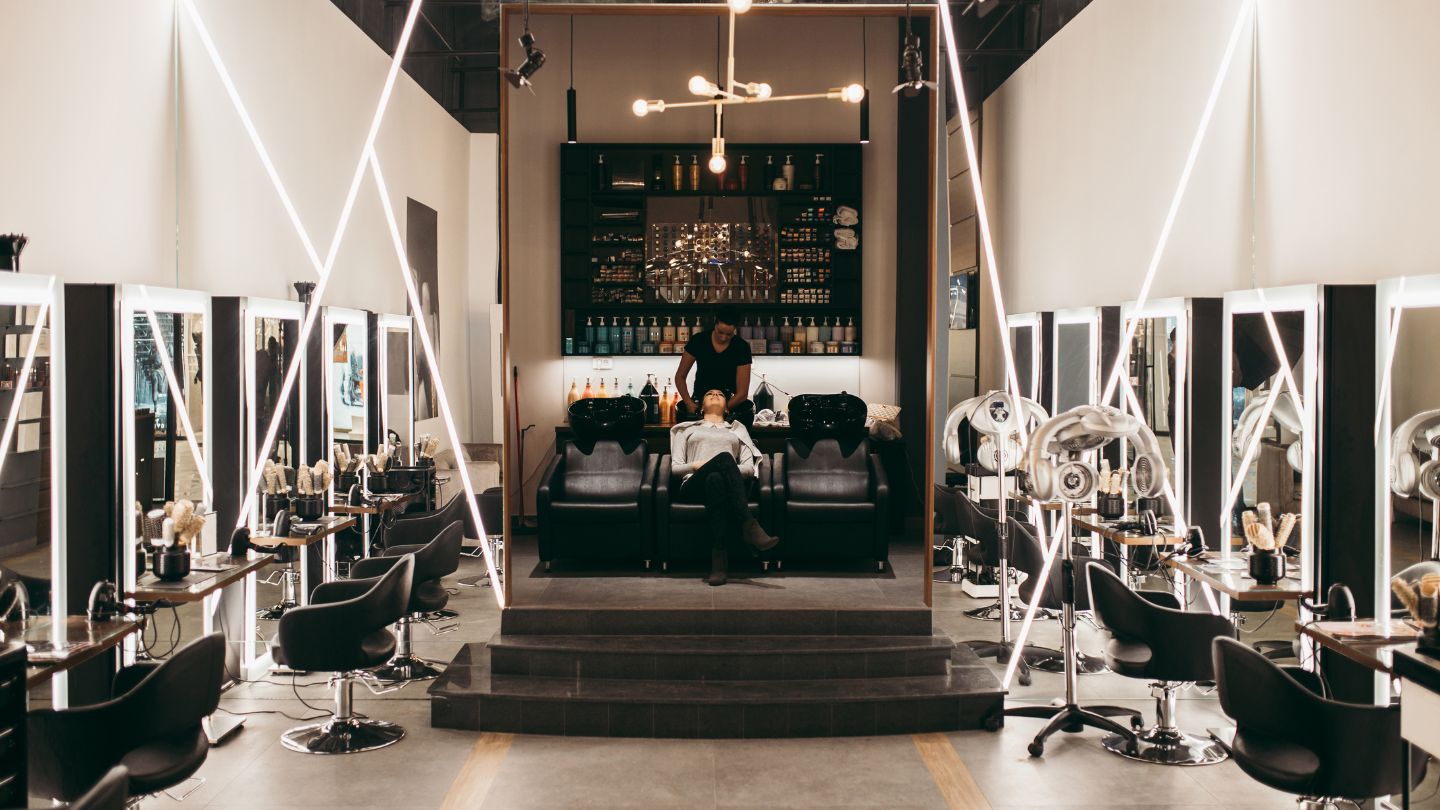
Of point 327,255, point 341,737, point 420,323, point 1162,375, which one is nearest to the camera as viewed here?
point 341,737

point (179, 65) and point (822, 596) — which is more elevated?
point (179, 65)

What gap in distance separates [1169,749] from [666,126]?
20.5 ft

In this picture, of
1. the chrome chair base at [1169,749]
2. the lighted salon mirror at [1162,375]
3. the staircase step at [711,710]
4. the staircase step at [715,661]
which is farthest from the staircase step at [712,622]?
the lighted salon mirror at [1162,375]

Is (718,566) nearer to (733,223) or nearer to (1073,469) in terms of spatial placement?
(1073,469)

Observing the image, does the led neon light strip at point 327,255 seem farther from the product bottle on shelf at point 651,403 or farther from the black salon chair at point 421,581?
the product bottle on shelf at point 651,403

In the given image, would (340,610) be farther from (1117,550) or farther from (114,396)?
(1117,550)

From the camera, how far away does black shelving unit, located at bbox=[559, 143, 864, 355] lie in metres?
8.91

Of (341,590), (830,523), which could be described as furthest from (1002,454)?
(341,590)

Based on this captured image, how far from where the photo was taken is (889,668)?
17.3 ft

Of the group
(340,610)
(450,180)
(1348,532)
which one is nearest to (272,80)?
(450,180)

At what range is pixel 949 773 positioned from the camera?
4.42m

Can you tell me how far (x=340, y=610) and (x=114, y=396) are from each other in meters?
1.16

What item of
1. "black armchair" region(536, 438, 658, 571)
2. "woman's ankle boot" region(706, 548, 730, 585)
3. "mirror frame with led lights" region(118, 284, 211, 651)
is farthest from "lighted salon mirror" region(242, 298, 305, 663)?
"woman's ankle boot" region(706, 548, 730, 585)

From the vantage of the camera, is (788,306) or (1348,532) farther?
(788,306)
